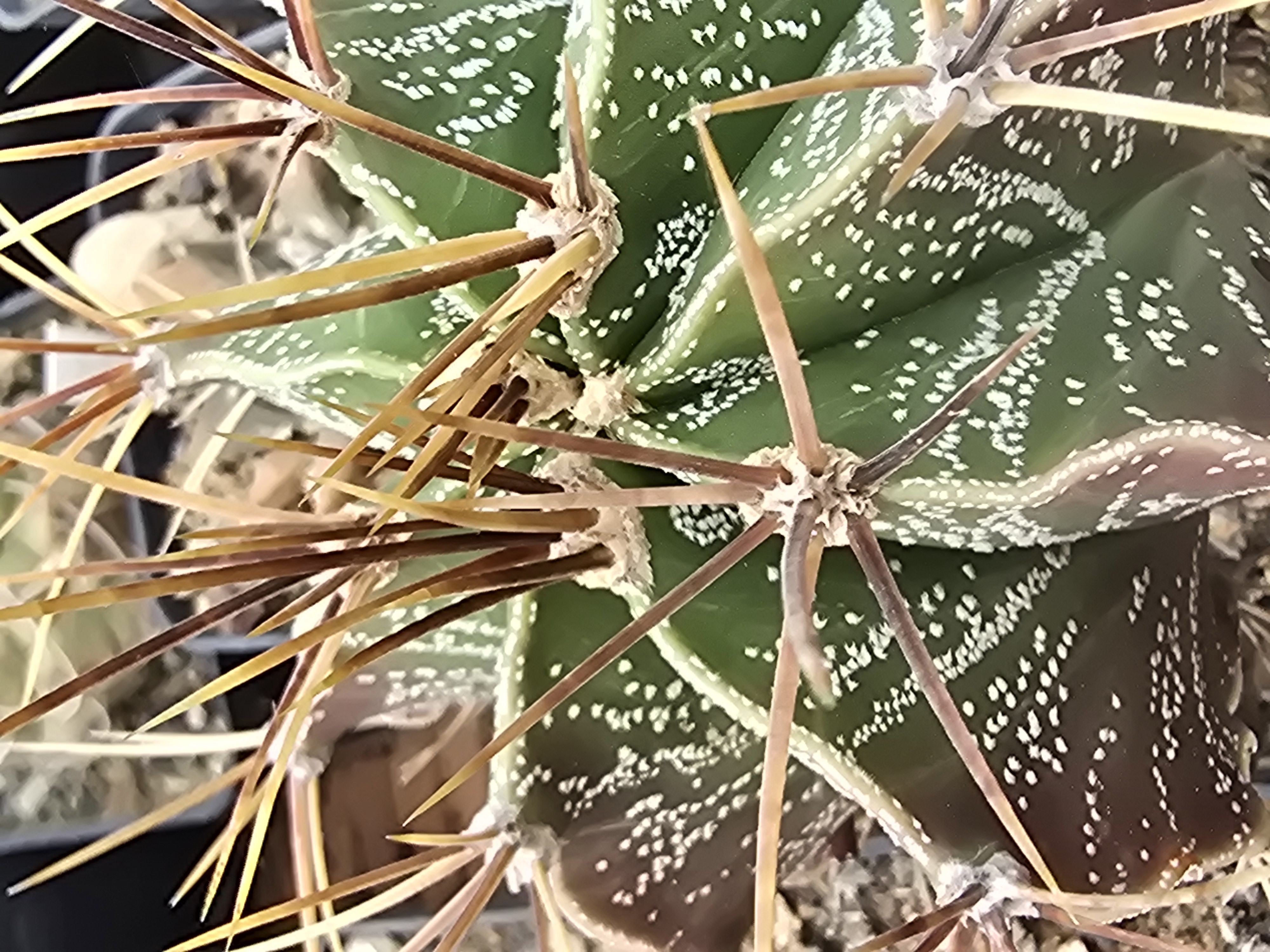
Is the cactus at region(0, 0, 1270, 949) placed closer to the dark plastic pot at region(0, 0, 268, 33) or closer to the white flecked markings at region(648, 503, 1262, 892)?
the white flecked markings at region(648, 503, 1262, 892)

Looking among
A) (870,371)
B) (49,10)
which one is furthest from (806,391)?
(49,10)

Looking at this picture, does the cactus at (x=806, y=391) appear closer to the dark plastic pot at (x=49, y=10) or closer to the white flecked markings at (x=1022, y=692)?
the white flecked markings at (x=1022, y=692)

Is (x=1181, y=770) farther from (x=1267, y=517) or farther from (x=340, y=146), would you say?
(x=340, y=146)

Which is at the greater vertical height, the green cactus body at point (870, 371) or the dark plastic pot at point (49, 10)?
the dark plastic pot at point (49, 10)

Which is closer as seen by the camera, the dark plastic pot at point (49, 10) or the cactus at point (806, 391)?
the cactus at point (806, 391)

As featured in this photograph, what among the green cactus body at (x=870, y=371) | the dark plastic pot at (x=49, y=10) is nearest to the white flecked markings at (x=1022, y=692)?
the green cactus body at (x=870, y=371)

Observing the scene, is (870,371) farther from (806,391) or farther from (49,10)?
(49,10)
